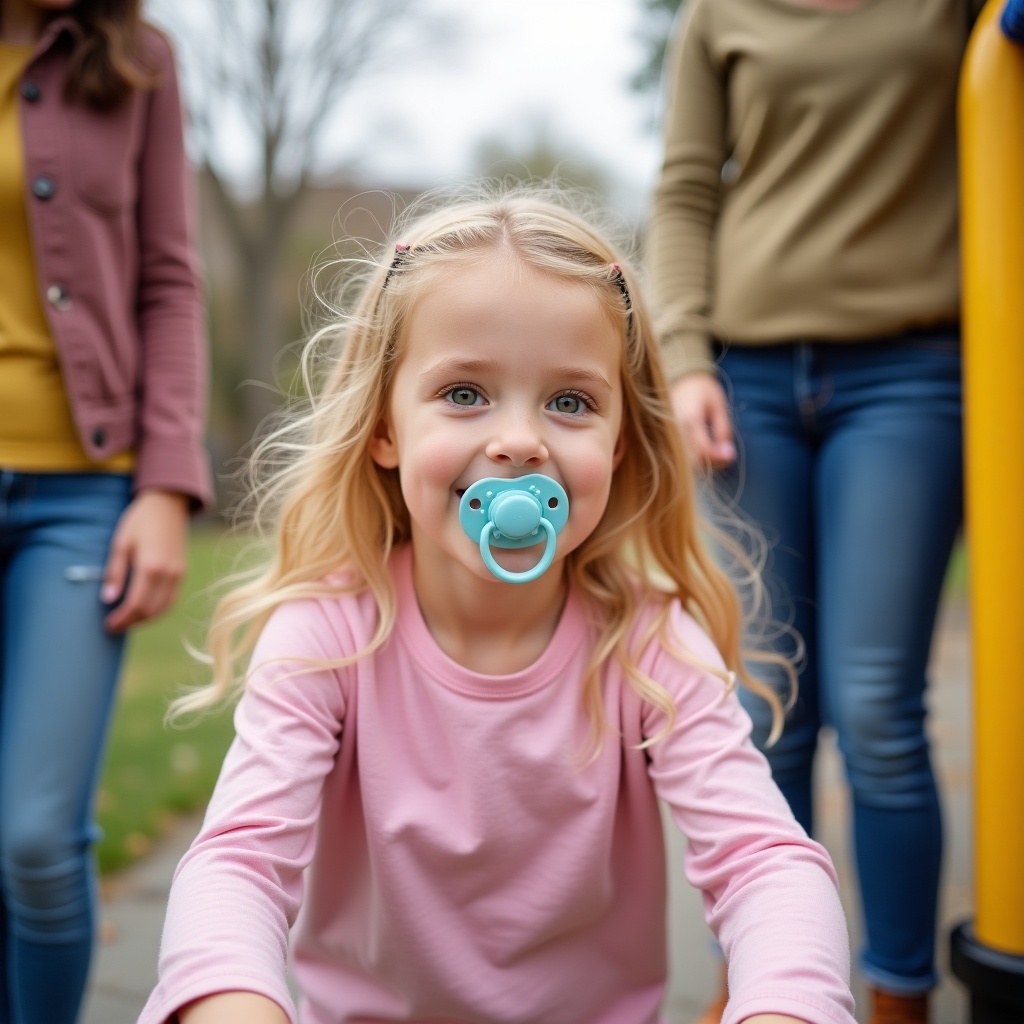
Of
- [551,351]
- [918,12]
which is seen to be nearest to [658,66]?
[918,12]

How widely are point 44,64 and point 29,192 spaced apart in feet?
0.83

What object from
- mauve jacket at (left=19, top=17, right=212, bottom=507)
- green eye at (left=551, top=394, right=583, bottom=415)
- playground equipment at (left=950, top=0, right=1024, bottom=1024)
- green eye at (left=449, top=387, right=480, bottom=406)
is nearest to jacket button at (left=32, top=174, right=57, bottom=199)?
mauve jacket at (left=19, top=17, right=212, bottom=507)

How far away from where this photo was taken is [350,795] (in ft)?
5.62

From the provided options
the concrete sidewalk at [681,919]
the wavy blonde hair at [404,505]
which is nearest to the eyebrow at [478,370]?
the wavy blonde hair at [404,505]

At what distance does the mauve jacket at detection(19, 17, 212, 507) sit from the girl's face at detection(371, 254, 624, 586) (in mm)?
789

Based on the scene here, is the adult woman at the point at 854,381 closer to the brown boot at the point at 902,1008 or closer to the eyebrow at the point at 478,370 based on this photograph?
the brown boot at the point at 902,1008

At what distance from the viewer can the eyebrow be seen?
61.5 inches

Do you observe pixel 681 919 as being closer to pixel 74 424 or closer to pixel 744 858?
pixel 744 858

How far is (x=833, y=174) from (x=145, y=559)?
4.67 ft

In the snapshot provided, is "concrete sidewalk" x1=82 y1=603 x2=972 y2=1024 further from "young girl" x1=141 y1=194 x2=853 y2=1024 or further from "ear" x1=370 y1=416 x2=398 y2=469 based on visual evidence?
"ear" x1=370 y1=416 x2=398 y2=469

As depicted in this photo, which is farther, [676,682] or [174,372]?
[174,372]

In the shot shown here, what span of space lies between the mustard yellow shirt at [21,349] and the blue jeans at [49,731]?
0.16 feet

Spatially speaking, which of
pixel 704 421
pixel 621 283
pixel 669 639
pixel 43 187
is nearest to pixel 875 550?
pixel 704 421

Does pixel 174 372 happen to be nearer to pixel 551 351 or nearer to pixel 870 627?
pixel 551 351
